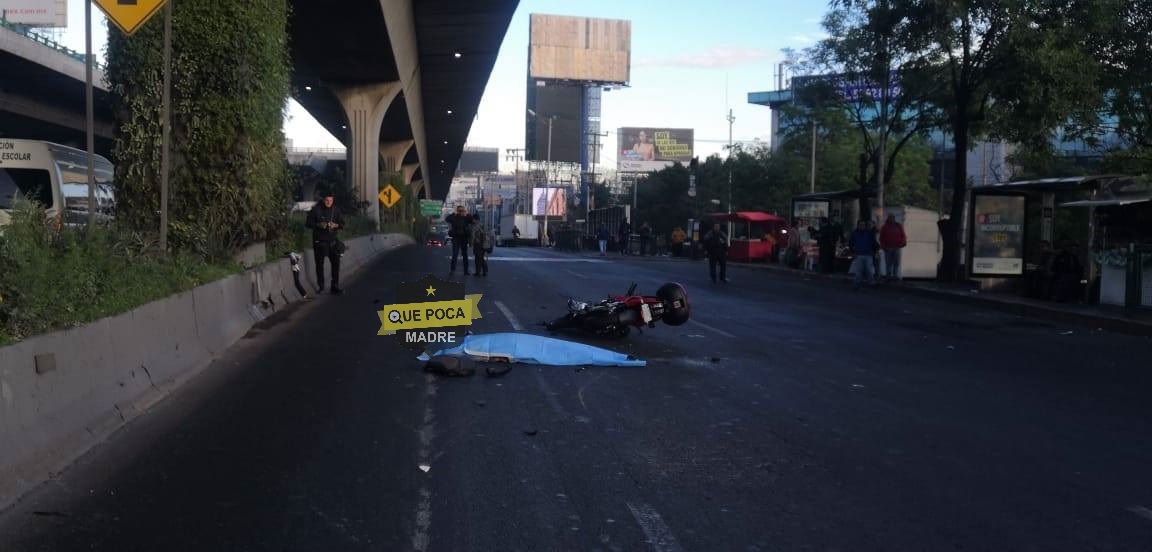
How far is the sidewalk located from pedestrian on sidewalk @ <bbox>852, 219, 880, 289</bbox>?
2.43ft

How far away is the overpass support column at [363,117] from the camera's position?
135 feet

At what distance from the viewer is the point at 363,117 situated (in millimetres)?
41688

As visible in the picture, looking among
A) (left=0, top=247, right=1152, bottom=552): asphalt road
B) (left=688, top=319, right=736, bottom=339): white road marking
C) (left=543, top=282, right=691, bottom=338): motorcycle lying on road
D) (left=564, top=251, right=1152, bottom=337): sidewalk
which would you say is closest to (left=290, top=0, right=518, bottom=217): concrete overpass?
(left=688, top=319, right=736, bottom=339): white road marking

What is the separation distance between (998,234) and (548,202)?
271 ft

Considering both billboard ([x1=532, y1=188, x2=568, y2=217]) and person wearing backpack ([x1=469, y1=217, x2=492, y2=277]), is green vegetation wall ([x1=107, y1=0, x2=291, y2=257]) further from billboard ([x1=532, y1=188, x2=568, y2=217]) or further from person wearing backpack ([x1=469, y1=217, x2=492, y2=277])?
billboard ([x1=532, y1=188, x2=568, y2=217])

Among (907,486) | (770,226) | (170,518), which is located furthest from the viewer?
(770,226)

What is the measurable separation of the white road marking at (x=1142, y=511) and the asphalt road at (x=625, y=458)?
0.02 metres

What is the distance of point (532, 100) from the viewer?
135m

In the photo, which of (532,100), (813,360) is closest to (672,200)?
(532,100)

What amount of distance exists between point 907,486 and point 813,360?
18.1ft

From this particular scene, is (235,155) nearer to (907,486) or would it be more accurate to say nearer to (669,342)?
(669,342)

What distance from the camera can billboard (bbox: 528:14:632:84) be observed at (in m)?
123

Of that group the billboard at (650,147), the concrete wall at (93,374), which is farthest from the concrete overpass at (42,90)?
the billboard at (650,147)

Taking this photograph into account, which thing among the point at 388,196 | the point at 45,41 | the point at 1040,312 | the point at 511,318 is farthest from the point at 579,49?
the point at 511,318
